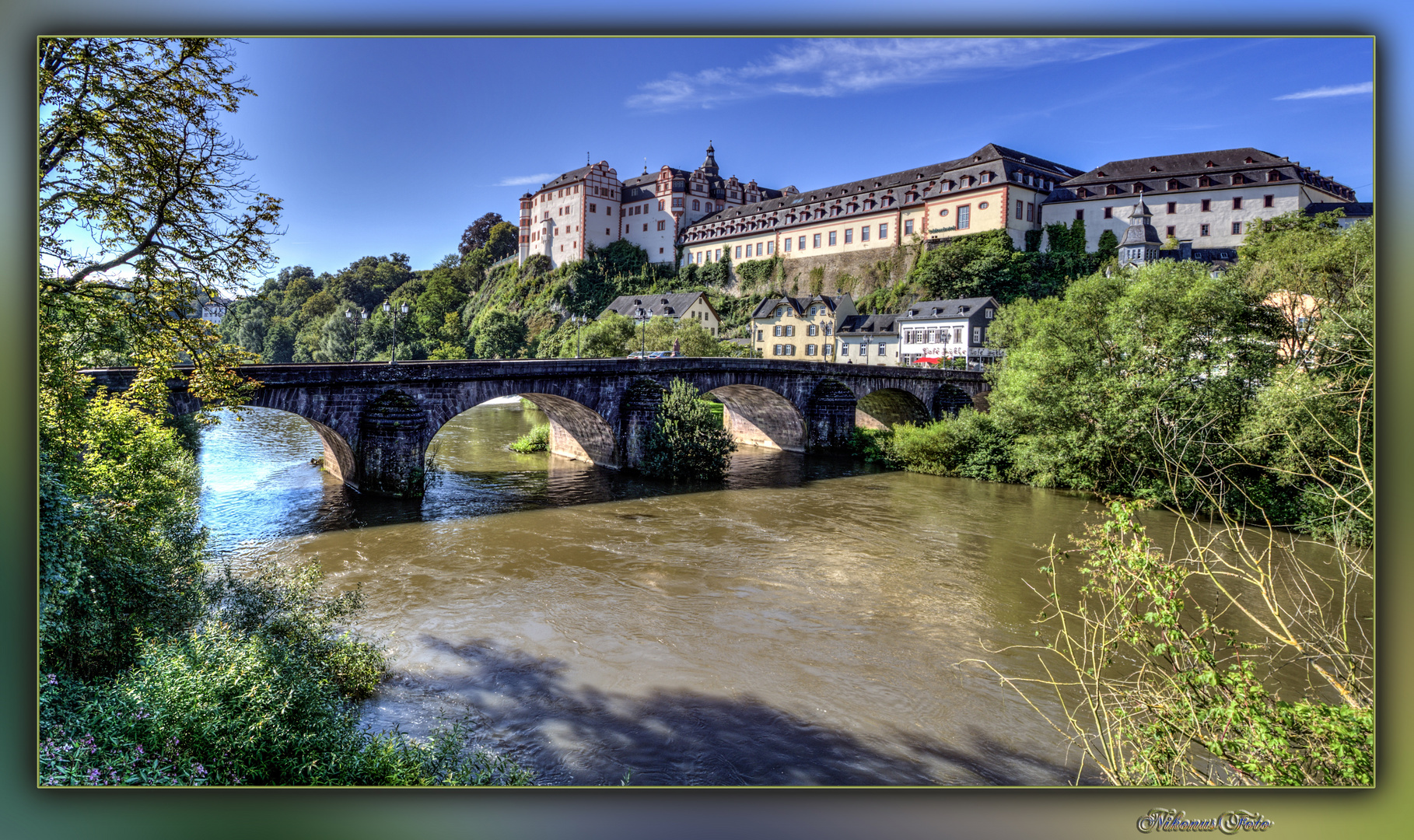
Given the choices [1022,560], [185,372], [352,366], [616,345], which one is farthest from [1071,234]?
[185,372]

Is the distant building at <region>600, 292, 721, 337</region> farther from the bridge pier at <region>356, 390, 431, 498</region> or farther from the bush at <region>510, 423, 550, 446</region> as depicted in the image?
the bridge pier at <region>356, 390, 431, 498</region>

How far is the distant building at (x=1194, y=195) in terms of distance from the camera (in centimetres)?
4122

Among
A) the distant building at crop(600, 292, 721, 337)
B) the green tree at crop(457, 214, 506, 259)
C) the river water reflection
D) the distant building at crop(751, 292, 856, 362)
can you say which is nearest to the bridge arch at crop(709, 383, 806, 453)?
the river water reflection

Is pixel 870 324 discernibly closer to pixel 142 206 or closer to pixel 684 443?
pixel 684 443

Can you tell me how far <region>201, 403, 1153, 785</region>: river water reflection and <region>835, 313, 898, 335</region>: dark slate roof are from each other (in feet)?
115

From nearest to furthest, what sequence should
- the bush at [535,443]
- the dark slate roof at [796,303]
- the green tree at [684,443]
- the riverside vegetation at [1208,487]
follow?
the riverside vegetation at [1208,487] < the green tree at [684,443] < the bush at [535,443] < the dark slate roof at [796,303]

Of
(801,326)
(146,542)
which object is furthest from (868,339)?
(146,542)

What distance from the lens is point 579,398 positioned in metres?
25.7

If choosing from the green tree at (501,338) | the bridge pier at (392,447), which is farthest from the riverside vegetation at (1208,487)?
the green tree at (501,338)

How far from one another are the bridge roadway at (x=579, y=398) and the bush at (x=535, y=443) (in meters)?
0.92

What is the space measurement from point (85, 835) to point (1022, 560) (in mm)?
15616

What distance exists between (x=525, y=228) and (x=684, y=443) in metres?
71.2

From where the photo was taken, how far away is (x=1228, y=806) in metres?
5.14

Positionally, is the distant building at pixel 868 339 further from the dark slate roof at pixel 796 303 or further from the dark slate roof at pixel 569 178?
the dark slate roof at pixel 569 178
